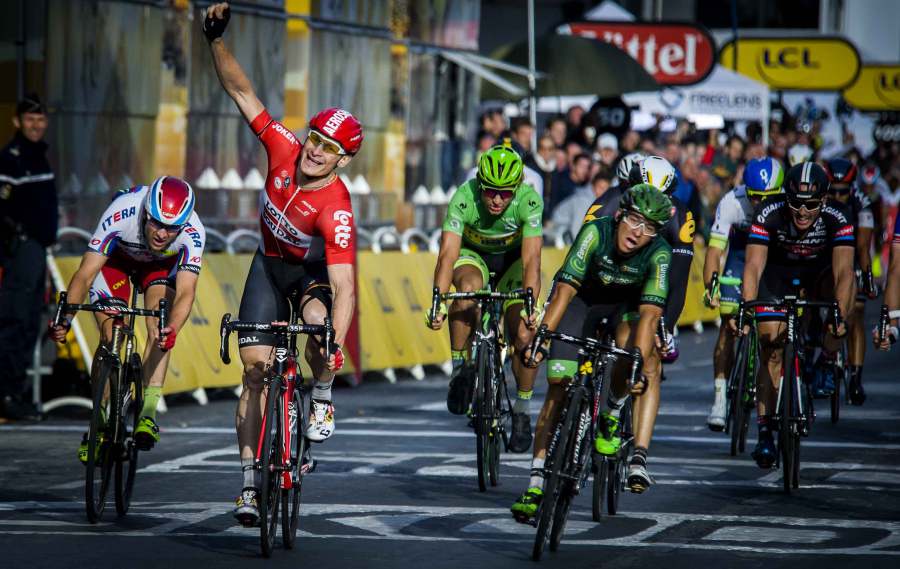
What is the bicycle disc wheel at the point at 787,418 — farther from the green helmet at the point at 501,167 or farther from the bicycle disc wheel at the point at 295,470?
the bicycle disc wheel at the point at 295,470

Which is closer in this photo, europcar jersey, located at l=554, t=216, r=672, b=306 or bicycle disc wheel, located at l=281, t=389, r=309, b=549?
bicycle disc wheel, located at l=281, t=389, r=309, b=549

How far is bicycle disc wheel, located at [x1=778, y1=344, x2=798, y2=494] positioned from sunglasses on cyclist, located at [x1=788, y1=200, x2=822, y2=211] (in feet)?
3.11

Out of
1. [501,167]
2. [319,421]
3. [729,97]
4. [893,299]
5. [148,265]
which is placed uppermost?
[729,97]

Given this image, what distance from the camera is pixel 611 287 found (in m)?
10.6

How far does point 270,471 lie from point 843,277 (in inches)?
185

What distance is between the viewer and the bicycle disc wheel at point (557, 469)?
927 centimetres

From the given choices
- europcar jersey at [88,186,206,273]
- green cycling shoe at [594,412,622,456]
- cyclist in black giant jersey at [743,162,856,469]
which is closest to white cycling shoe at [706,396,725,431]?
cyclist in black giant jersey at [743,162,856,469]

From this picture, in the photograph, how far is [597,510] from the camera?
1057 cm

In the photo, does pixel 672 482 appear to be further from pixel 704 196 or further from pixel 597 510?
pixel 704 196

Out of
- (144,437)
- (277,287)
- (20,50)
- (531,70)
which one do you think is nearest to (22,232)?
(20,50)

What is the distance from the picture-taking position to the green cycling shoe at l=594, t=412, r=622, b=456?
10023mm

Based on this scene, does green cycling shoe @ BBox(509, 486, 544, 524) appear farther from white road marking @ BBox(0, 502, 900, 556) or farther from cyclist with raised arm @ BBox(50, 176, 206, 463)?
cyclist with raised arm @ BBox(50, 176, 206, 463)

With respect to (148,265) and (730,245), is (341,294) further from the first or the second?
(730,245)

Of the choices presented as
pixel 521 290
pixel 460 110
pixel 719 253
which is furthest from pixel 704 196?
pixel 521 290
